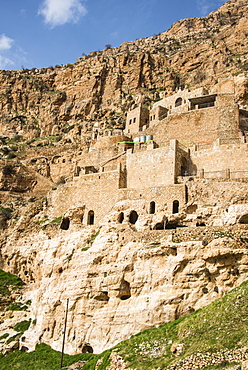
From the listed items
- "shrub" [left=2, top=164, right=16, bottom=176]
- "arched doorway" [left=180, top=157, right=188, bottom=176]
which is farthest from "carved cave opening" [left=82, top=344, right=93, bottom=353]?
"shrub" [left=2, top=164, right=16, bottom=176]

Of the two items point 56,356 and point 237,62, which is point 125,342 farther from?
point 237,62

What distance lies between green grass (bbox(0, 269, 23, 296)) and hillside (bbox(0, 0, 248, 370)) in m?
0.19

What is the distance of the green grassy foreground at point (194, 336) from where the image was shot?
50.4 ft

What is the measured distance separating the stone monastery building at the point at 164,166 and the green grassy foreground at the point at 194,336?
27.2 ft

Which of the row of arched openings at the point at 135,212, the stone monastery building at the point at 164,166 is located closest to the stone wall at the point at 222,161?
the stone monastery building at the point at 164,166

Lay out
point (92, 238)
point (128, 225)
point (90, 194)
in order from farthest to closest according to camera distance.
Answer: point (90, 194) → point (92, 238) → point (128, 225)

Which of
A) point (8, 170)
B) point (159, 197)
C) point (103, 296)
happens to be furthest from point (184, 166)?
point (8, 170)

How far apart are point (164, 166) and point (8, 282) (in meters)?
16.5

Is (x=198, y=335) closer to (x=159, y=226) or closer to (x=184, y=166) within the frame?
(x=159, y=226)

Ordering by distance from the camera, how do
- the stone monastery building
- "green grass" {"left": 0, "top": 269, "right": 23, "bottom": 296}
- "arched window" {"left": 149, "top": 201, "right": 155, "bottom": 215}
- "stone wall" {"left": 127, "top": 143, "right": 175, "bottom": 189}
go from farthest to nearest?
"green grass" {"left": 0, "top": 269, "right": 23, "bottom": 296}, "stone wall" {"left": 127, "top": 143, "right": 175, "bottom": 189}, the stone monastery building, "arched window" {"left": 149, "top": 201, "right": 155, "bottom": 215}

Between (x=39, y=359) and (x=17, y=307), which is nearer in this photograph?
(x=39, y=359)

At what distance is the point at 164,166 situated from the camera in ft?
97.7

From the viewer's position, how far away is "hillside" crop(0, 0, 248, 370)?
21.1 m

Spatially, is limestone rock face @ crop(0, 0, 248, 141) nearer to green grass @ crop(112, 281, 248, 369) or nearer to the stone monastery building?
the stone monastery building
